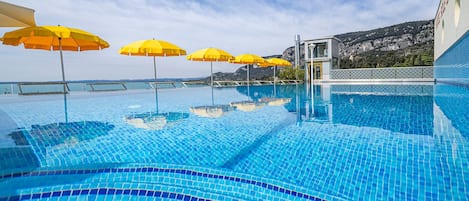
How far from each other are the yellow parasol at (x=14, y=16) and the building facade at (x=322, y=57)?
75.3 ft

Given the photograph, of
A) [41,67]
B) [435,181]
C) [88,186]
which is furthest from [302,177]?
[41,67]

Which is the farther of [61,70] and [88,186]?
[61,70]

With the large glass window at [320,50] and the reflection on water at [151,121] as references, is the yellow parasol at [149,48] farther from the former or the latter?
the large glass window at [320,50]

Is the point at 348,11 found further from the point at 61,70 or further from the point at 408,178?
the point at 408,178

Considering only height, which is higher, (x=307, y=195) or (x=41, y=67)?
(x=41, y=67)

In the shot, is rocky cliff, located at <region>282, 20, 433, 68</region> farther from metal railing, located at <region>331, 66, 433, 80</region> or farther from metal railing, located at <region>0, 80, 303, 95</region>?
metal railing, located at <region>0, 80, 303, 95</region>

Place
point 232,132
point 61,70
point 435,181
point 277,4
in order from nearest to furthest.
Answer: point 435,181
point 232,132
point 61,70
point 277,4

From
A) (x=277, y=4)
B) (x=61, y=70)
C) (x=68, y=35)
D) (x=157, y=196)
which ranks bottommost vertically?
(x=157, y=196)

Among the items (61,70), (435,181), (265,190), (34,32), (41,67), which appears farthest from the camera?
(41,67)

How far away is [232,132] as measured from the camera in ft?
14.8

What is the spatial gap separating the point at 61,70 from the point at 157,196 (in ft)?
24.8

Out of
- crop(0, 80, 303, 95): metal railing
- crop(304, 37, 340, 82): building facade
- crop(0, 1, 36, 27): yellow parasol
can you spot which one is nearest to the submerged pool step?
crop(0, 1, 36, 27): yellow parasol

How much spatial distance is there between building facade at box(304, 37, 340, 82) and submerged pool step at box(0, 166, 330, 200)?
23593mm

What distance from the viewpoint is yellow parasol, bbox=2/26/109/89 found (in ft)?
19.6
